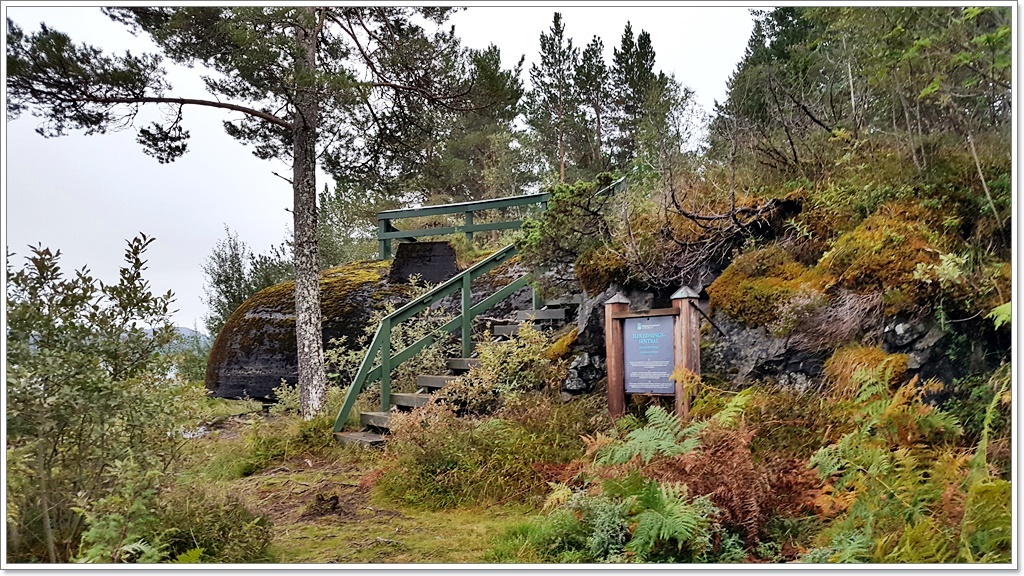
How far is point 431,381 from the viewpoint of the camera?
7.34 meters

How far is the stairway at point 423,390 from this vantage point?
6941mm

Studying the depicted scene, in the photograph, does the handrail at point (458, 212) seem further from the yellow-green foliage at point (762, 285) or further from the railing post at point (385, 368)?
the yellow-green foliage at point (762, 285)

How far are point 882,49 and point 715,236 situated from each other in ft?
6.94

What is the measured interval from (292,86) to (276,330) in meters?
4.03

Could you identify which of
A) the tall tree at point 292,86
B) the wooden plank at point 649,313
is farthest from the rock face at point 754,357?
the tall tree at point 292,86

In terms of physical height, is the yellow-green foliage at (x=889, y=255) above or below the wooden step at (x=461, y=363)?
above

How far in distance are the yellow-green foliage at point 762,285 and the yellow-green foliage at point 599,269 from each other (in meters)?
0.95

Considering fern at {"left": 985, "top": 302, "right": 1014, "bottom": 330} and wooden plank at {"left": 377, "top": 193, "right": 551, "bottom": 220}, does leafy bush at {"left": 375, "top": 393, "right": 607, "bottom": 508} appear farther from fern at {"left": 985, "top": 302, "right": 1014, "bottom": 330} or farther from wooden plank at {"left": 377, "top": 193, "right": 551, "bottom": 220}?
wooden plank at {"left": 377, "top": 193, "right": 551, "bottom": 220}

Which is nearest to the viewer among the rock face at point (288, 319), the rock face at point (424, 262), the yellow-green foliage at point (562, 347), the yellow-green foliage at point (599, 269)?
the yellow-green foliage at point (599, 269)

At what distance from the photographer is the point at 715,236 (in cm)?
595

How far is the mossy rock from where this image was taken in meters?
9.75

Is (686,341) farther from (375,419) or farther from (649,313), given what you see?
(375,419)

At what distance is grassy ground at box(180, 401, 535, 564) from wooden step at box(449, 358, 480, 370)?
1457 mm

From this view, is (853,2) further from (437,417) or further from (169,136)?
(169,136)
